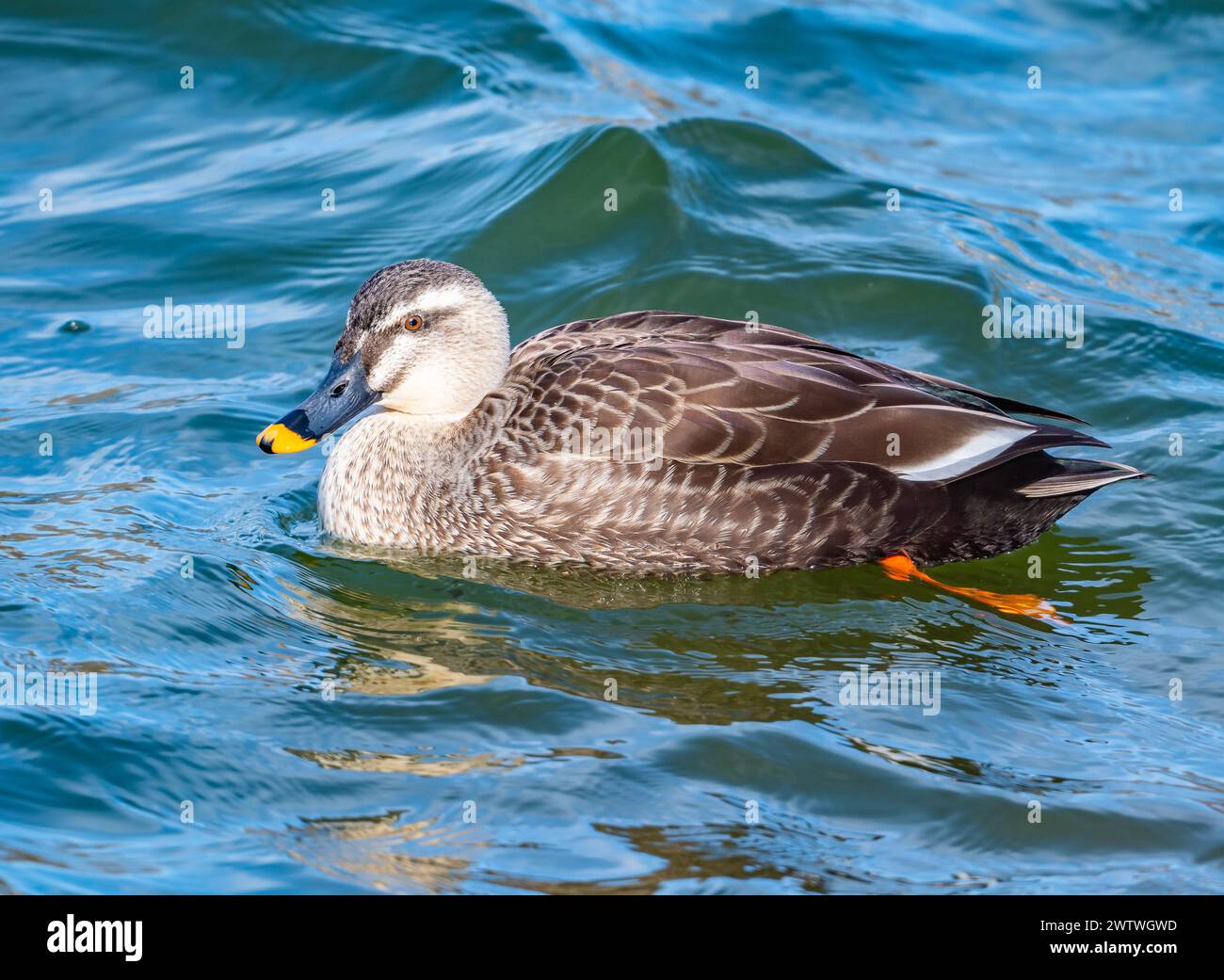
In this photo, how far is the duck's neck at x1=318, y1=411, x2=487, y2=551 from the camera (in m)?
7.94

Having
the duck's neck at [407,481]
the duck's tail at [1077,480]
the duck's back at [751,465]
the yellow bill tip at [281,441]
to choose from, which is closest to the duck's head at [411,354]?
the yellow bill tip at [281,441]

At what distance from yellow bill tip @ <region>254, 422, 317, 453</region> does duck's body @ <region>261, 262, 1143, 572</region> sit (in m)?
0.03

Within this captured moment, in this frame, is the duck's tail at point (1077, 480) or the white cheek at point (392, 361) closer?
the duck's tail at point (1077, 480)

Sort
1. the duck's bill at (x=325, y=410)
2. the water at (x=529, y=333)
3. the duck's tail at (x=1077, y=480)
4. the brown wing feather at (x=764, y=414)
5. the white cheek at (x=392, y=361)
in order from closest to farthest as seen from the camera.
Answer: the water at (x=529, y=333) < the brown wing feather at (x=764, y=414) < the duck's tail at (x=1077, y=480) < the duck's bill at (x=325, y=410) < the white cheek at (x=392, y=361)

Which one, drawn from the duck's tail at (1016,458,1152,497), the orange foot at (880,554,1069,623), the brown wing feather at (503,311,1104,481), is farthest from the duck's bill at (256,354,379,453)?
the duck's tail at (1016,458,1152,497)

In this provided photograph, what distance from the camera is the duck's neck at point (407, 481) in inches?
313

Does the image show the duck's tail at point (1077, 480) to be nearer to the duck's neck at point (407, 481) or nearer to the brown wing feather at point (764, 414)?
the brown wing feather at point (764, 414)

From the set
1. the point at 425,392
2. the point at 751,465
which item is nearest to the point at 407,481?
the point at 425,392

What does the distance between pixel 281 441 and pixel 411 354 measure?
31.5 inches

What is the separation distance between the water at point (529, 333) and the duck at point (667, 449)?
9.5 inches

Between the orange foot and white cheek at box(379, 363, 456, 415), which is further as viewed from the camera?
white cheek at box(379, 363, 456, 415)

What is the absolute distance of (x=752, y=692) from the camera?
22.2 feet

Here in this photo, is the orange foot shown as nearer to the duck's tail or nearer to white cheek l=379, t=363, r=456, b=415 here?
the duck's tail
